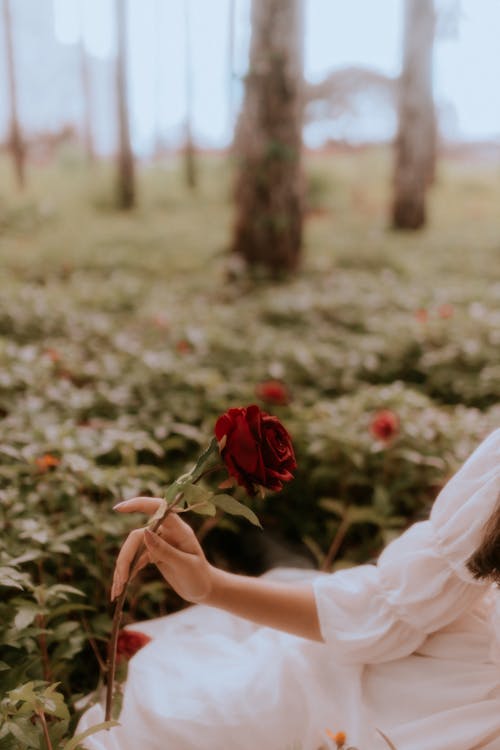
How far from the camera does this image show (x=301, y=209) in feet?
21.3

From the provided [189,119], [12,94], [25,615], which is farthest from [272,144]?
[189,119]

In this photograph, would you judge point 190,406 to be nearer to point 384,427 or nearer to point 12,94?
point 384,427

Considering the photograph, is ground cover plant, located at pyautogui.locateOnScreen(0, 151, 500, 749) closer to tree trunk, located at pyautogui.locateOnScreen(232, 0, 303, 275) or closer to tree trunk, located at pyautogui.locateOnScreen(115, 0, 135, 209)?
tree trunk, located at pyautogui.locateOnScreen(232, 0, 303, 275)

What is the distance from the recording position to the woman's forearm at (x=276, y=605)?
1.41 m

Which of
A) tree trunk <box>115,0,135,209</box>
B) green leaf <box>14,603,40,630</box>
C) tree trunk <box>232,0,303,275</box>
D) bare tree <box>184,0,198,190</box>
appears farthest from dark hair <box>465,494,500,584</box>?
bare tree <box>184,0,198,190</box>

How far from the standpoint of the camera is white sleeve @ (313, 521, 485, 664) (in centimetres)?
138

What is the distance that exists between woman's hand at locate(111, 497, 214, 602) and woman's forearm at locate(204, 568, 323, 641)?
0.09 m

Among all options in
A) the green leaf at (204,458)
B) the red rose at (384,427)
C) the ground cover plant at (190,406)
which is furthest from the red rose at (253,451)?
the red rose at (384,427)

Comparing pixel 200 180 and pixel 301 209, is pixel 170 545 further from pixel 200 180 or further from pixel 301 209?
pixel 200 180

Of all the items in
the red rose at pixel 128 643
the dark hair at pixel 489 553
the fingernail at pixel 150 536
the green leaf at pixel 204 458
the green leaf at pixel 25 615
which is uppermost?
the green leaf at pixel 204 458

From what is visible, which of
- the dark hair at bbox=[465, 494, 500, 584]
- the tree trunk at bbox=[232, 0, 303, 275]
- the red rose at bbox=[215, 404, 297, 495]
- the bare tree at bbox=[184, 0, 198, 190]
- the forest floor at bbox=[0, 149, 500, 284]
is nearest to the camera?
the red rose at bbox=[215, 404, 297, 495]

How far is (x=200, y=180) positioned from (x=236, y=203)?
857 cm

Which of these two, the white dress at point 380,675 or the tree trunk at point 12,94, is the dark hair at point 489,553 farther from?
the tree trunk at point 12,94

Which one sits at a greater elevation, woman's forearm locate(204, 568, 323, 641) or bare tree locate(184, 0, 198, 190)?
bare tree locate(184, 0, 198, 190)
